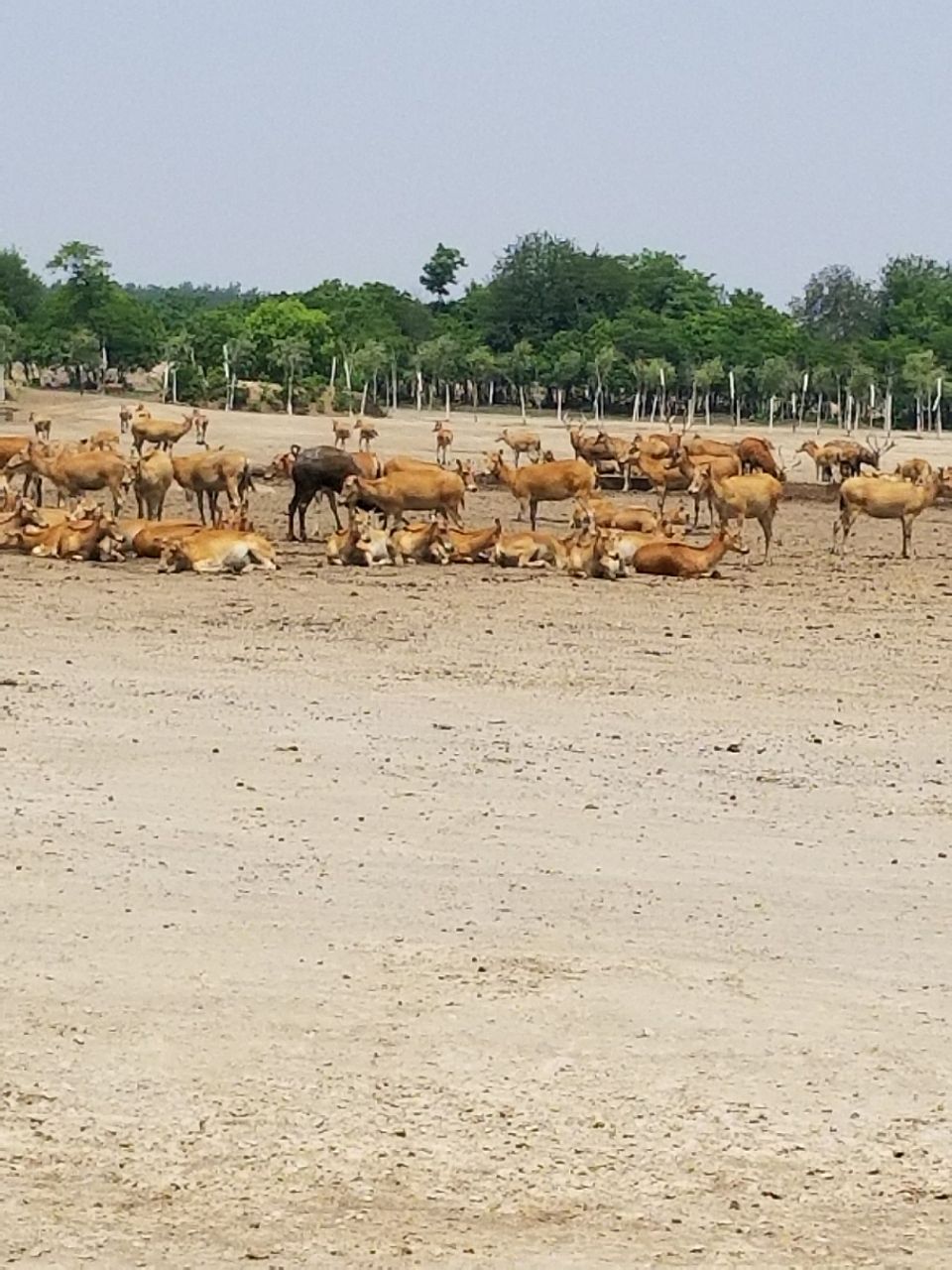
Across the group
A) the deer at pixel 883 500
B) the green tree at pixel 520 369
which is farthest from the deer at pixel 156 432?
the green tree at pixel 520 369

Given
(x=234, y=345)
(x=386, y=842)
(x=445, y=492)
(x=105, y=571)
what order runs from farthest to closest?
1. (x=234, y=345)
2. (x=445, y=492)
3. (x=105, y=571)
4. (x=386, y=842)

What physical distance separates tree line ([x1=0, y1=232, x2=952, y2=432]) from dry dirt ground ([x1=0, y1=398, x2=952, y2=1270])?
6612cm

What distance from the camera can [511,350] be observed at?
347ft

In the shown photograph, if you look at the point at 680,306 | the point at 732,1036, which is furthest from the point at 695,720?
the point at 680,306

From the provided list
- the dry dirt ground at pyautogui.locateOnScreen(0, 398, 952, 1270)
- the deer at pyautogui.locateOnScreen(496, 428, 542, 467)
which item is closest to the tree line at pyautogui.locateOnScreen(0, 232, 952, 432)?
the deer at pyautogui.locateOnScreen(496, 428, 542, 467)

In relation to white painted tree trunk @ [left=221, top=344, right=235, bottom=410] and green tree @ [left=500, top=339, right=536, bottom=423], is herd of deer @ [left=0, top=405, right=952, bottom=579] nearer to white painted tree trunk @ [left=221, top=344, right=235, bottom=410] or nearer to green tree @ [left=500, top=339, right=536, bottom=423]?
white painted tree trunk @ [left=221, top=344, right=235, bottom=410]

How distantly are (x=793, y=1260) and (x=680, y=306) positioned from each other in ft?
367

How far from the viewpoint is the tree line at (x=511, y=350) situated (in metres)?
87.1

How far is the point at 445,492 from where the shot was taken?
24.5 m

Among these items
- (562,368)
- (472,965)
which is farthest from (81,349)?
(472,965)

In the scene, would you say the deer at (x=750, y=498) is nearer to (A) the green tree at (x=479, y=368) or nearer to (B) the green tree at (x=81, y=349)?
(B) the green tree at (x=81, y=349)

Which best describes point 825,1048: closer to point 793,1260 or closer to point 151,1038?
point 793,1260

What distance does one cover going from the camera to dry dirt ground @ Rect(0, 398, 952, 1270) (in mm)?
5551

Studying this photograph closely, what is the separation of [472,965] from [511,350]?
99.5 meters
